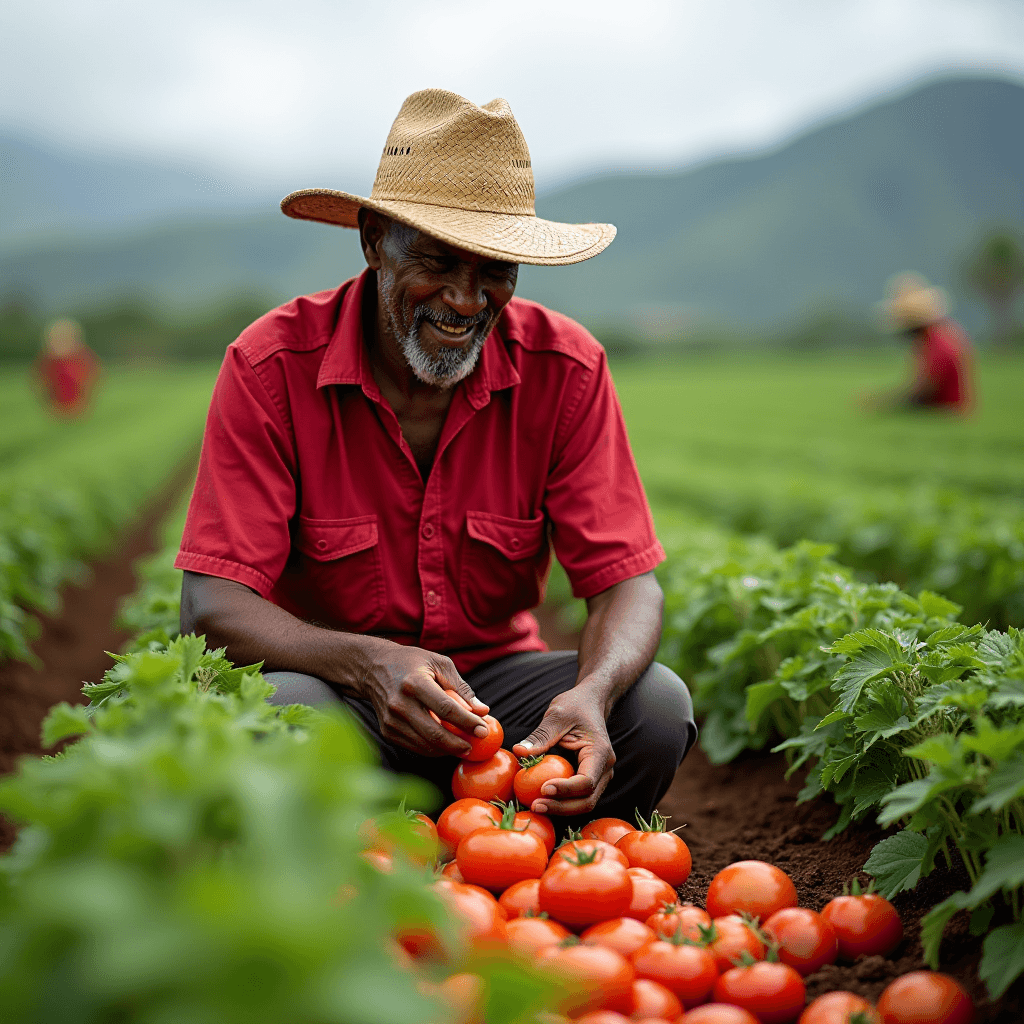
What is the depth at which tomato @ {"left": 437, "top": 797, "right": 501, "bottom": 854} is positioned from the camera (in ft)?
7.80

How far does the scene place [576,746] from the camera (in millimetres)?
2602

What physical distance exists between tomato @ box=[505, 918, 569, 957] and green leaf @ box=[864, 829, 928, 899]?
0.86 metres

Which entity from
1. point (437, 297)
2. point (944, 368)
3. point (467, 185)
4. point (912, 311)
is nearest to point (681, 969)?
point (437, 297)

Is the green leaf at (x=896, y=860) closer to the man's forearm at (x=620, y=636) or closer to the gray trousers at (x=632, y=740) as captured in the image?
the gray trousers at (x=632, y=740)

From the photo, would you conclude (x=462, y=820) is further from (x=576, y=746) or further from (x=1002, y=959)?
(x=1002, y=959)

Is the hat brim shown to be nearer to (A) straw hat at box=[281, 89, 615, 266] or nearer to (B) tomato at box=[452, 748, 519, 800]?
(A) straw hat at box=[281, 89, 615, 266]

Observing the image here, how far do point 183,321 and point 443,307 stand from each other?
9609 cm

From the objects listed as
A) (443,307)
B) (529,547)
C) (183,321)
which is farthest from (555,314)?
(183,321)

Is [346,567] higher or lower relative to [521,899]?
higher

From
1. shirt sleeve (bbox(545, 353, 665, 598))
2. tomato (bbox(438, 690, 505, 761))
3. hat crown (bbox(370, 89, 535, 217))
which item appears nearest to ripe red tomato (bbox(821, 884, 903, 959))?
tomato (bbox(438, 690, 505, 761))

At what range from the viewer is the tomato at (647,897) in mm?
2160

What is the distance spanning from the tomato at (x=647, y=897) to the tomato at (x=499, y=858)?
0.24 meters

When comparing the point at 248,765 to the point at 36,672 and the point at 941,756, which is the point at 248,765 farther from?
the point at 36,672

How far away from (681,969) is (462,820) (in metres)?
0.72
